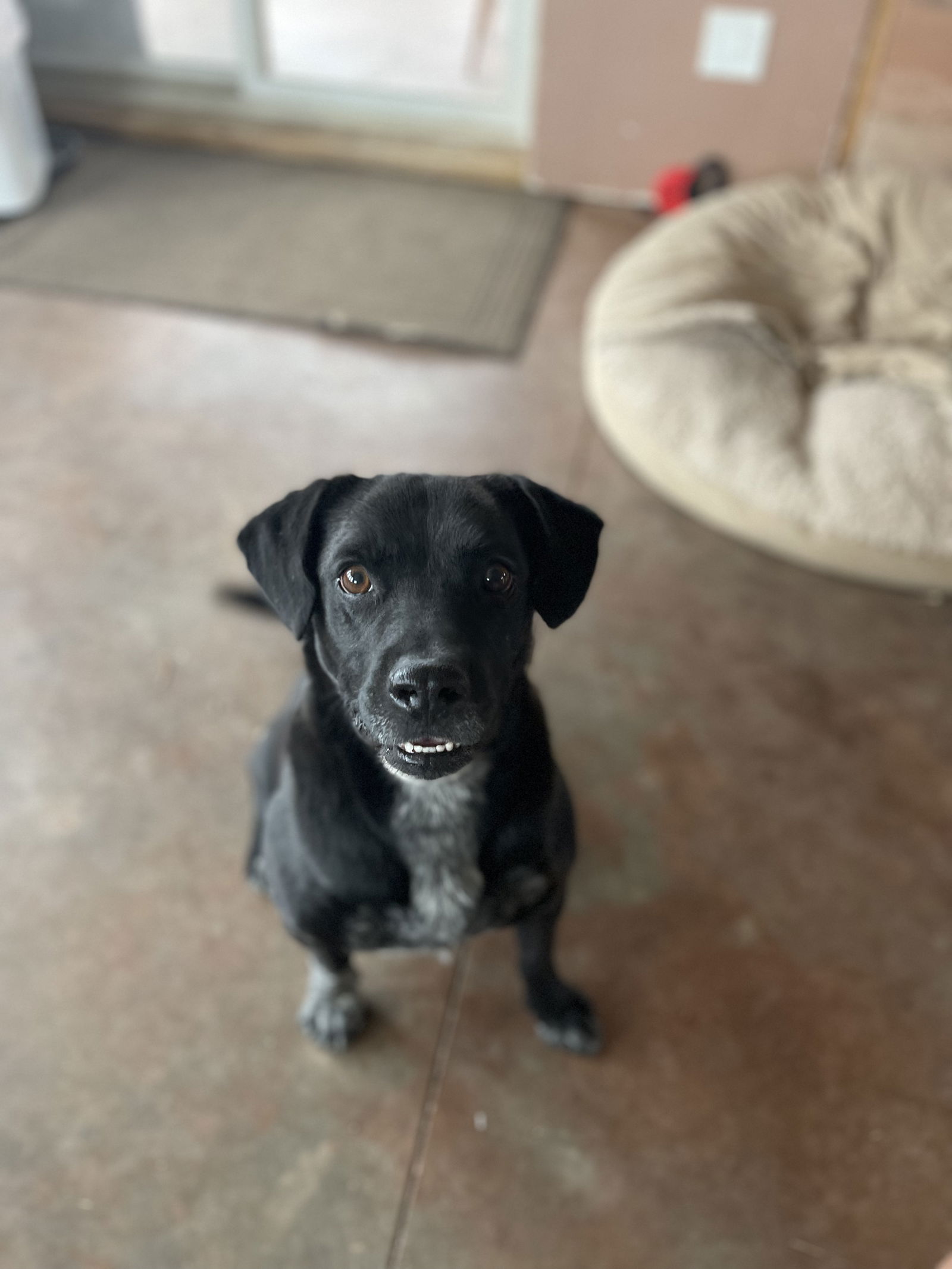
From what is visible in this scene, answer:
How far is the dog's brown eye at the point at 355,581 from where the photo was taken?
49.3 inches

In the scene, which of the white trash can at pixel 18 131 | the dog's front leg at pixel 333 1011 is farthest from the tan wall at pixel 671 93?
the dog's front leg at pixel 333 1011

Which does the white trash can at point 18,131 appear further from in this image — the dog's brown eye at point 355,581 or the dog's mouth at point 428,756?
the dog's mouth at point 428,756

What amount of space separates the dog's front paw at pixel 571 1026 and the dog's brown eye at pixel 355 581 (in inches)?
33.2

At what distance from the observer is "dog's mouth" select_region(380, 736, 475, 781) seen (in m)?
1.23

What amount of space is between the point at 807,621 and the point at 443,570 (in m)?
1.46

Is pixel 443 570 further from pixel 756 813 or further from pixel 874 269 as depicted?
pixel 874 269

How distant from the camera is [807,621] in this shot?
2.43m

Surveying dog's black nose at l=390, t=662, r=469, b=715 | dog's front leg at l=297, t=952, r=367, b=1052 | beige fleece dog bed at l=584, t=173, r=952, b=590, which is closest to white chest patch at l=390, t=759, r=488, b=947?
dog's black nose at l=390, t=662, r=469, b=715

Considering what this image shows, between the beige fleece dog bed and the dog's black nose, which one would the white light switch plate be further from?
the dog's black nose

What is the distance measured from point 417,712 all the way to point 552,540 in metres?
0.30

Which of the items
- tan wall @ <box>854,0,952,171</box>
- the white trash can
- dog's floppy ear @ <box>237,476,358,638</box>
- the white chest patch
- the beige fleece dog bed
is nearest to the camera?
dog's floppy ear @ <box>237,476,358,638</box>

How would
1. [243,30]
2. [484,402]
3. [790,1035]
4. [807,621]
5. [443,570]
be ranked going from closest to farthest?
[443,570] → [790,1035] → [807,621] → [484,402] → [243,30]

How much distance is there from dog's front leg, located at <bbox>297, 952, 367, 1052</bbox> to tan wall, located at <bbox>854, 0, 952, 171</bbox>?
10.2 feet

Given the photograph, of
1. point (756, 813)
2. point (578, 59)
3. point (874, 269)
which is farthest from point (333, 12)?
point (756, 813)
